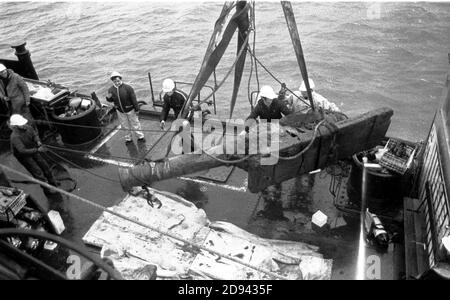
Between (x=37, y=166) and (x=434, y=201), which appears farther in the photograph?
(x=37, y=166)

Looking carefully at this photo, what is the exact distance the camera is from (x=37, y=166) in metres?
8.15

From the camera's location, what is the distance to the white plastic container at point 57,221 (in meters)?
7.17

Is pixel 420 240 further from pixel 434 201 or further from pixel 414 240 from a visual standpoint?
pixel 434 201

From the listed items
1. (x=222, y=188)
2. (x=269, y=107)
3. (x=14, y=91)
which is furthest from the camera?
(x=14, y=91)

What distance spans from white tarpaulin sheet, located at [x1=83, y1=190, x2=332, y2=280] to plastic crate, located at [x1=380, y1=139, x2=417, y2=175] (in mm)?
2160

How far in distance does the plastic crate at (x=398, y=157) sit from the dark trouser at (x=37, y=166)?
22.9 ft

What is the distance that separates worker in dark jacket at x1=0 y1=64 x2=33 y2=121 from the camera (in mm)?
9180

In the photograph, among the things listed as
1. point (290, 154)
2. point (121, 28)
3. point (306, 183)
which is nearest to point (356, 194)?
point (306, 183)

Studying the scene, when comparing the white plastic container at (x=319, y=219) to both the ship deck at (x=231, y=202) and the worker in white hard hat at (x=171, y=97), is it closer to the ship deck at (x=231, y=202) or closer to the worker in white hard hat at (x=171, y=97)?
the ship deck at (x=231, y=202)

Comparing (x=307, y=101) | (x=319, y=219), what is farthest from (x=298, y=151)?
(x=307, y=101)

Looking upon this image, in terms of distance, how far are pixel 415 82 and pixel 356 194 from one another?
45.4 ft

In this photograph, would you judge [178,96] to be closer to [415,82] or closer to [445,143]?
[445,143]

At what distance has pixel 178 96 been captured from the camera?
28.4 ft

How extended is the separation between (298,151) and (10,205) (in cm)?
500
